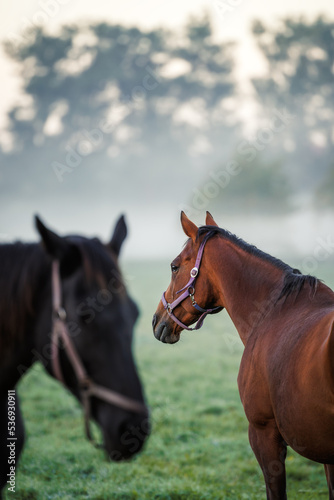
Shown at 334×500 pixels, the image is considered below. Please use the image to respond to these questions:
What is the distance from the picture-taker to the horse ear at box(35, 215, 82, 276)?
204cm

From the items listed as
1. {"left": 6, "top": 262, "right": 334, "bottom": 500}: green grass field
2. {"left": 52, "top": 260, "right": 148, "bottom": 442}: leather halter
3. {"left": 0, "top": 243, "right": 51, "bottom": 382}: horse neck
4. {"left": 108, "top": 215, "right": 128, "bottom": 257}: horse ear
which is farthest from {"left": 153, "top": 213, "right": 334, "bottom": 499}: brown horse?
{"left": 0, "top": 243, "right": 51, "bottom": 382}: horse neck

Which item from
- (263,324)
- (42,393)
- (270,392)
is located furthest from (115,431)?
(42,393)

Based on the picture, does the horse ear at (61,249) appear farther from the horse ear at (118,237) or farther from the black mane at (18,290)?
the horse ear at (118,237)

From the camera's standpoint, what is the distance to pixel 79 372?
81.8 inches

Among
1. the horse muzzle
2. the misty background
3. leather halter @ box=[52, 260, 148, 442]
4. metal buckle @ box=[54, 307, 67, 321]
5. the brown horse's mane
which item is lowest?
leather halter @ box=[52, 260, 148, 442]

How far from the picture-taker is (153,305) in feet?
52.2

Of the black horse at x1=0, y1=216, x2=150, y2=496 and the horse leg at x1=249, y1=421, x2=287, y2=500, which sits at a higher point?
the black horse at x1=0, y1=216, x2=150, y2=496

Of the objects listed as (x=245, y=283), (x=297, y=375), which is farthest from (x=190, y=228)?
(x=297, y=375)

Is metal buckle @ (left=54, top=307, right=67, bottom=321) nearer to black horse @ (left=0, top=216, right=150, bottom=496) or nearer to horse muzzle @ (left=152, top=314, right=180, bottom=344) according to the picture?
black horse @ (left=0, top=216, right=150, bottom=496)

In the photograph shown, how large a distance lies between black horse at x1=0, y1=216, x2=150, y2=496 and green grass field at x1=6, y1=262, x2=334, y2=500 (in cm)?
175

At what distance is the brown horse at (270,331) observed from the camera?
2.57m

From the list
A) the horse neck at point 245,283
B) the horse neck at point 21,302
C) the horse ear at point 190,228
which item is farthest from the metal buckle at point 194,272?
the horse neck at point 21,302

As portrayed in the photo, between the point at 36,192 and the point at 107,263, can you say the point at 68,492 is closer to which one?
the point at 107,263

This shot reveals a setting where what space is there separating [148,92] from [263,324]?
85331 mm
